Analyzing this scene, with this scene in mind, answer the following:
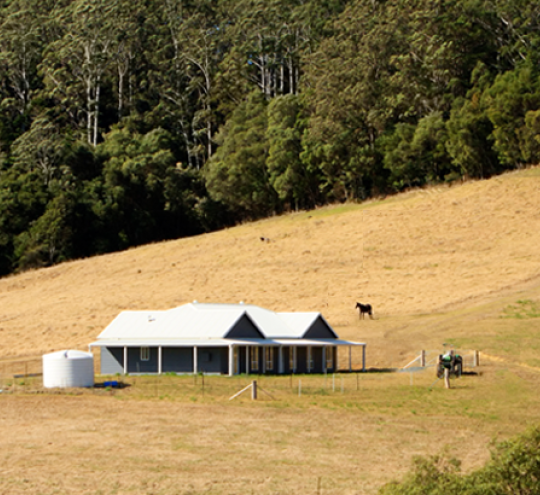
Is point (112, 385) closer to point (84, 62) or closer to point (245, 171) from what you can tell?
point (245, 171)

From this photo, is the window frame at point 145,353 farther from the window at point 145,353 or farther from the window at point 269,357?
the window at point 269,357

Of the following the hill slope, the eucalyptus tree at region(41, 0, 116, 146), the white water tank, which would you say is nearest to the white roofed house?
the hill slope

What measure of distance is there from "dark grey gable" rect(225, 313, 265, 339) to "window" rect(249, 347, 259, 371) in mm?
655

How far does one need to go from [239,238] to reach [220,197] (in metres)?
16.1

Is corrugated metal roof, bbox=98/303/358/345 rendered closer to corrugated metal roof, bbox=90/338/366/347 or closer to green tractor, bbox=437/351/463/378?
corrugated metal roof, bbox=90/338/366/347

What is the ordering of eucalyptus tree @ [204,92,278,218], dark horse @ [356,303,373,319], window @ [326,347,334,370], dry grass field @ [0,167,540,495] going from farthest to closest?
eucalyptus tree @ [204,92,278,218], dark horse @ [356,303,373,319], window @ [326,347,334,370], dry grass field @ [0,167,540,495]

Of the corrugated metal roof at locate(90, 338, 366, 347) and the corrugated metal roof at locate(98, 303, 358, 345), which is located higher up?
the corrugated metal roof at locate(98, 303, 358, 345)

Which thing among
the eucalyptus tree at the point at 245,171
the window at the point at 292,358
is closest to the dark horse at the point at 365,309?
the window at the point at 292,358

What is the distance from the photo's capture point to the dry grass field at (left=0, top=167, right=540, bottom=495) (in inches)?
930

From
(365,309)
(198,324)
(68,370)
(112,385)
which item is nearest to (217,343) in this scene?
(198,324)

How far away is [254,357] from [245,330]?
1393 millimetres

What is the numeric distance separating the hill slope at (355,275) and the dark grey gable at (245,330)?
6720 millimetres

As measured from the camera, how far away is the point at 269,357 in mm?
46062

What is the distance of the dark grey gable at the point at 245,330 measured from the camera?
4456 cm
